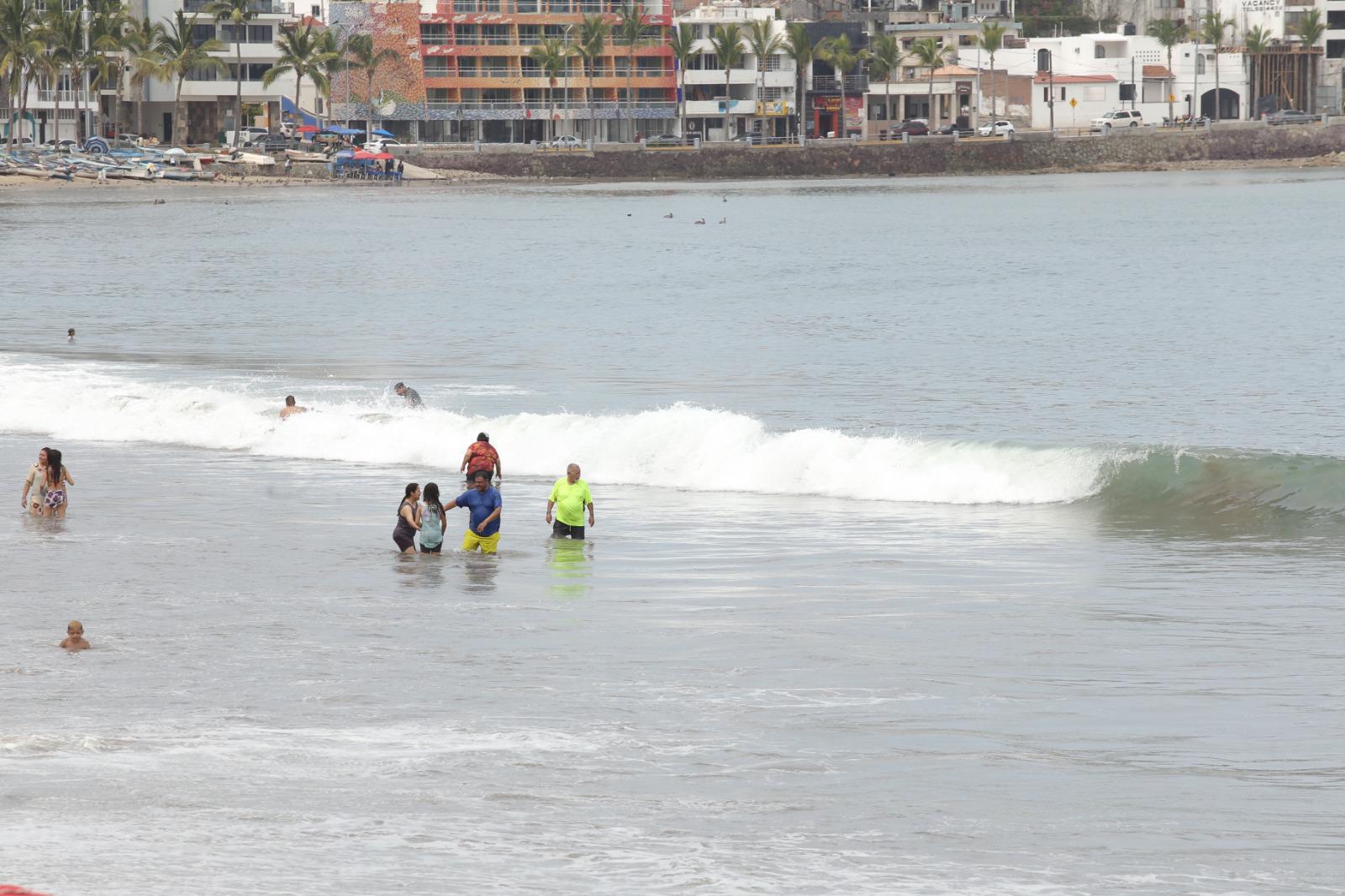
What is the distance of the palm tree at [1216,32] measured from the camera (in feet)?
523

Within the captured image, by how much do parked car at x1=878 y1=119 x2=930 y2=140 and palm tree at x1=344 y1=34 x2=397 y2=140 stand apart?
4242 centimetres

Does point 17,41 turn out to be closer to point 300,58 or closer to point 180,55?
point 180,55

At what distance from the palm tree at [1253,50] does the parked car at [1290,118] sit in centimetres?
456

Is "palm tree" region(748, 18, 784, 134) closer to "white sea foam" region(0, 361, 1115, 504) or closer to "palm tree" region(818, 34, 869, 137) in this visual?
"palm tree" region(818, 34, 869, 137)

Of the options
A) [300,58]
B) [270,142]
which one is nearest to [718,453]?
[300,58]

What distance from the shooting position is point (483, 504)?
18.7 meters

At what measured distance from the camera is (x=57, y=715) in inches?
499

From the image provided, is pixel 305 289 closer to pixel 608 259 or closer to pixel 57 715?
pixel 608 259

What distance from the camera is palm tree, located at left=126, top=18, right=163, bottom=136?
5300 inches

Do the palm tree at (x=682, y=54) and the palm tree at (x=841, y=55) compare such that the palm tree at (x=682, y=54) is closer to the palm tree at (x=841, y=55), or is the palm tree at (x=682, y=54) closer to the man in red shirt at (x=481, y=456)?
the palm tree at (x=841, y=55)

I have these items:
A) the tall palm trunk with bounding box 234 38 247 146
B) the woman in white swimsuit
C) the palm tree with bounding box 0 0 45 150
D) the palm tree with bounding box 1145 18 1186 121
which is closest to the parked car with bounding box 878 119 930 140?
the palm tree with bounding box 1145 18 1186 121

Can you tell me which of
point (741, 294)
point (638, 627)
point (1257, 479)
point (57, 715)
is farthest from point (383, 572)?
point (741, 294)

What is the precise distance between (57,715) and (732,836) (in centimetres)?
508

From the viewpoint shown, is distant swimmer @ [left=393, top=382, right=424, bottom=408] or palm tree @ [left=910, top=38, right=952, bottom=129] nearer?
distant swimmer @ [left=393, top=382, right=424, bottom=408]
